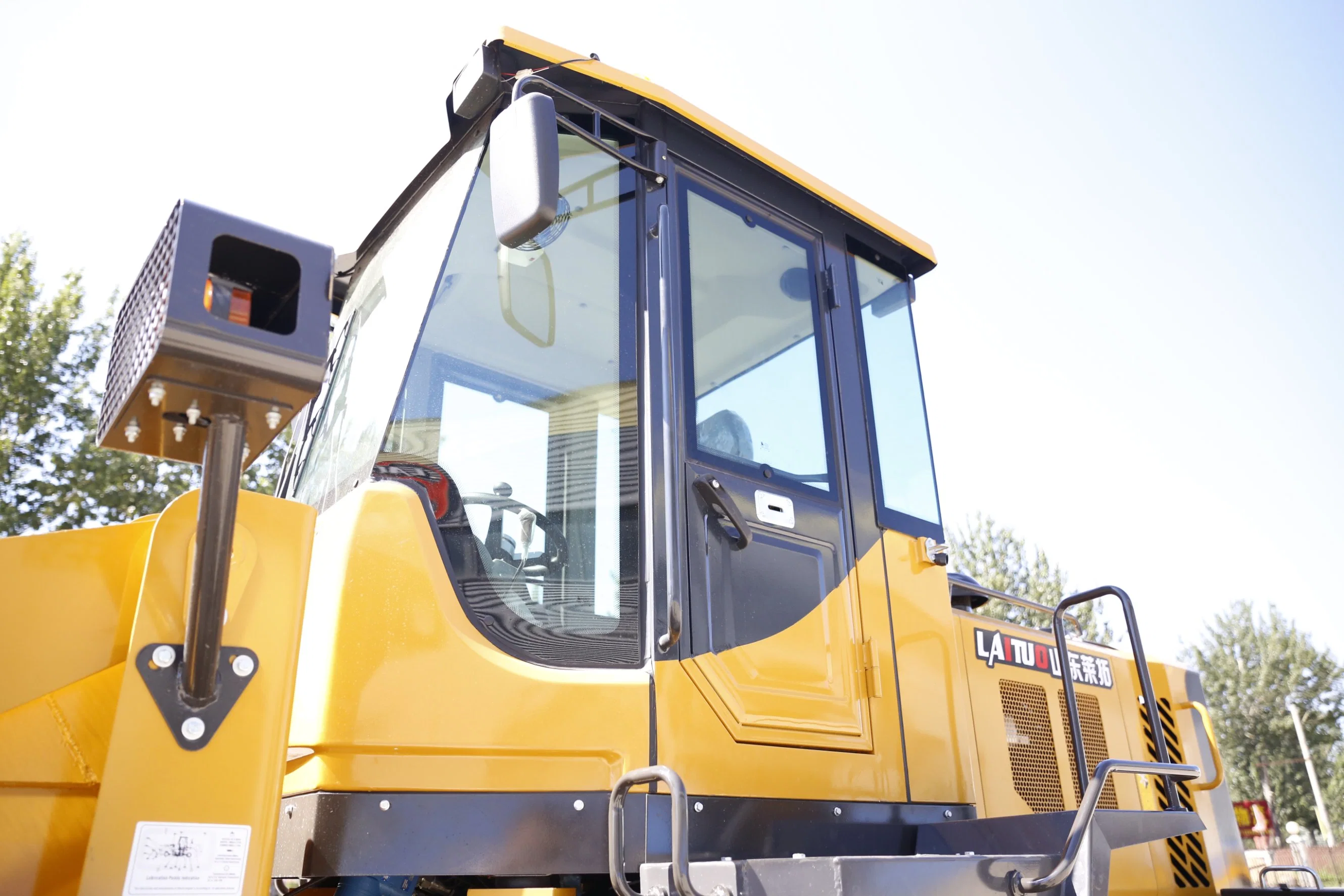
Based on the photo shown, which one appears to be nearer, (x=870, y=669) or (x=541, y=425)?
(x=541, y=425)

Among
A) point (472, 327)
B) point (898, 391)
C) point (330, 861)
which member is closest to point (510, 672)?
point (330, 861)

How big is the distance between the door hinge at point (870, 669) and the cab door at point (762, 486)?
0.02m

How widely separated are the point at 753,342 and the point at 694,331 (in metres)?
0.27

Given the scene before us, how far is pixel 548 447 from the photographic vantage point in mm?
2297

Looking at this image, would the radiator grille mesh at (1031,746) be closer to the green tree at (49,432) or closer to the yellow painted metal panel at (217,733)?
the yellow painted metal panel at (217,733)

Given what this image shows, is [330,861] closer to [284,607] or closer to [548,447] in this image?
[284,607]

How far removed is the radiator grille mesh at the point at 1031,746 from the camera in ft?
10.4

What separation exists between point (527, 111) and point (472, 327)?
1.88 feet

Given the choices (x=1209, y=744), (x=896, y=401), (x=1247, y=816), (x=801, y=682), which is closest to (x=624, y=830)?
(x=801, y=682)

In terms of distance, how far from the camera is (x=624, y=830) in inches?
78.2

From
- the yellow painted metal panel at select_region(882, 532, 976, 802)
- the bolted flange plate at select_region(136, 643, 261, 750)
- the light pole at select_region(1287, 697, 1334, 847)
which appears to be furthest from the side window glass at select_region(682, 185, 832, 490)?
the light pole at select_region(1287, 697, 1334, 847)

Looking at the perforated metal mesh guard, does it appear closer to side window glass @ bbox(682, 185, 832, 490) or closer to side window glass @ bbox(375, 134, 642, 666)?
side window glass @ bbox(375, 134, 642, 666)

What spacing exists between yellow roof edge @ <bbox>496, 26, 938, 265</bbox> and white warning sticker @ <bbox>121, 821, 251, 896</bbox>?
73.6 inches

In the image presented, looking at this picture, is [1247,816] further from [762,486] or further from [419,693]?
[419,693]
